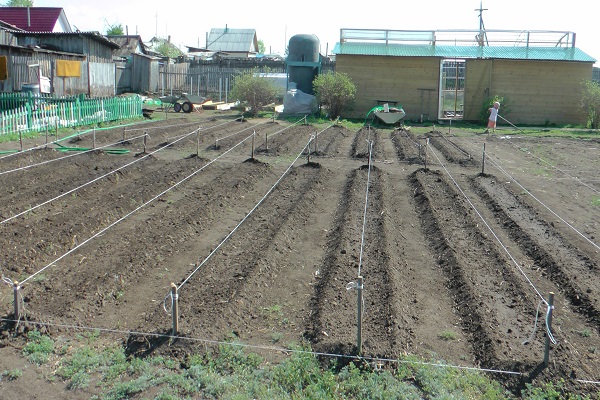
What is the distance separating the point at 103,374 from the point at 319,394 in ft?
6.17

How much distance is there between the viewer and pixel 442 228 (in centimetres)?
1088

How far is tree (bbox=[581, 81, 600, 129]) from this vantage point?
2970 cm

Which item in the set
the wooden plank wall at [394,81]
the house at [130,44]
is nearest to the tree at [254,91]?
the wooden plank wall at [394,81]

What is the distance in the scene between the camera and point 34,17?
42219 mm

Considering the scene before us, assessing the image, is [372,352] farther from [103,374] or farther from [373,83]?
[373,83]

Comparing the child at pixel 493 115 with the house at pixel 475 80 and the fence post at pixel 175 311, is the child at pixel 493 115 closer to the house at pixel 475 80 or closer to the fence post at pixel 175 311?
the house at pixel 475 80

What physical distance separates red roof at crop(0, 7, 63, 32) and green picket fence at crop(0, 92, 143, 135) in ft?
59.7

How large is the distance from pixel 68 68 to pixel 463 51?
1838 cm

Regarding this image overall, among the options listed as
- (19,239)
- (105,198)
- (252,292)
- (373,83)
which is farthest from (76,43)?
(252,292)

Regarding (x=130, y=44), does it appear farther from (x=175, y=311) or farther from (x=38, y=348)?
(x=175, y=311)

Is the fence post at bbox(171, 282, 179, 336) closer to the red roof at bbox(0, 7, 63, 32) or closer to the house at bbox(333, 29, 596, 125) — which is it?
the house at bbox(333, 29, 596, 125)

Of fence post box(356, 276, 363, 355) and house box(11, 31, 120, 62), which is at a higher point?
house box(11, 31, 120, 62)

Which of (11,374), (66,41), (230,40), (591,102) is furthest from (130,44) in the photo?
(11,374)

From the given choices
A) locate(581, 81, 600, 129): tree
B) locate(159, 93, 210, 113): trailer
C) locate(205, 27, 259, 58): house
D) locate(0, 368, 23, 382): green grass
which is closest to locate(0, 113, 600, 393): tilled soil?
locate(0, 368, 23, 382): green grass
